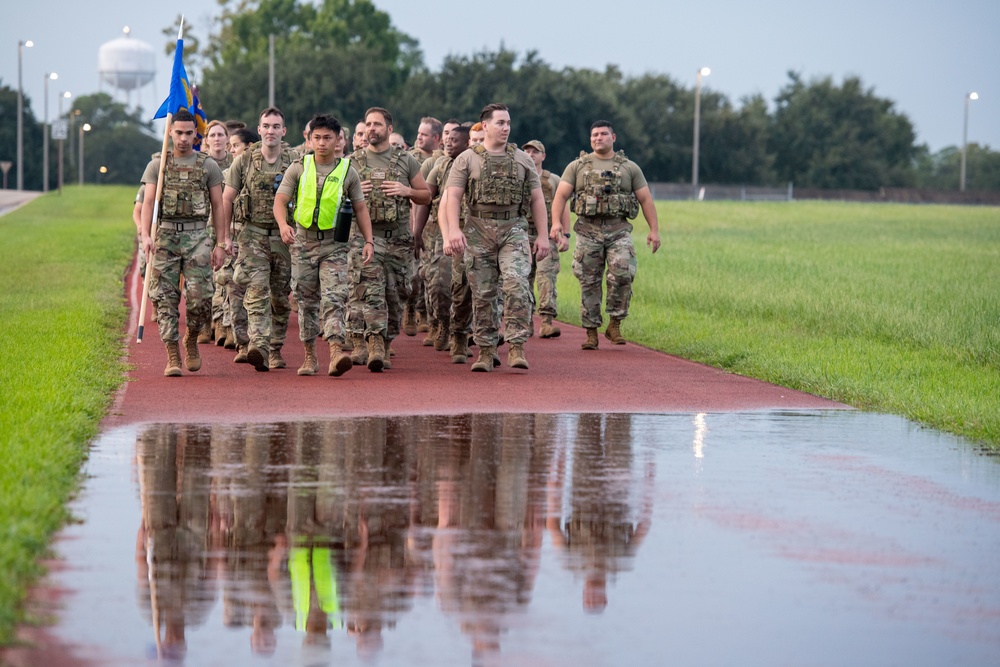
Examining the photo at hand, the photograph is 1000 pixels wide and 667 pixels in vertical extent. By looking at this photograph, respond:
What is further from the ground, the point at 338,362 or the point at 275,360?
the point at 338,362

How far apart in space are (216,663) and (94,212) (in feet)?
178

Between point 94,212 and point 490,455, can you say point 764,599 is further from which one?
point 94,212

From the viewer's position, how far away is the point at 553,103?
9050 cm

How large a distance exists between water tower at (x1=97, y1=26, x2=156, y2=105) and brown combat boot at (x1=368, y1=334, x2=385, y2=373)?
495 ft

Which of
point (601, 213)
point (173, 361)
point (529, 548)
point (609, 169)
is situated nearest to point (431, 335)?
point (601, 213)

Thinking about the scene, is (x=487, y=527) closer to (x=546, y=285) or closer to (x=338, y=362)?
(x=338, y=362)

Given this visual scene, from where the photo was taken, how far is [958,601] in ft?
20.2

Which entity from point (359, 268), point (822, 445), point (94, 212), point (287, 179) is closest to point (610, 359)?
point (359, 268)

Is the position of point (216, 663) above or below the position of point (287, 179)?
below

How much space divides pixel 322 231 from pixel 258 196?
0.83 metres

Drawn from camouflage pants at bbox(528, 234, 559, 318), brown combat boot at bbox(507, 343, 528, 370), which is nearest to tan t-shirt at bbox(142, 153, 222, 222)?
brown combat boot at bbox(507, 343, 528, 370)

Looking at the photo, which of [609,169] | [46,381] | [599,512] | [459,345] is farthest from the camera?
[609,169]

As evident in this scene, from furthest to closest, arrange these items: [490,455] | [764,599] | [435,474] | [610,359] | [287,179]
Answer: [610,359], [287,179], [490,455], [435,474], [764,599]

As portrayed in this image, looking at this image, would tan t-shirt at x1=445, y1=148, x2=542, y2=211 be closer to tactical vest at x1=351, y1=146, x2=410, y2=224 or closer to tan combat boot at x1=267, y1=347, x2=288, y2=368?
tactical vest at x1=351, y1=146, x2=410, y2=224
